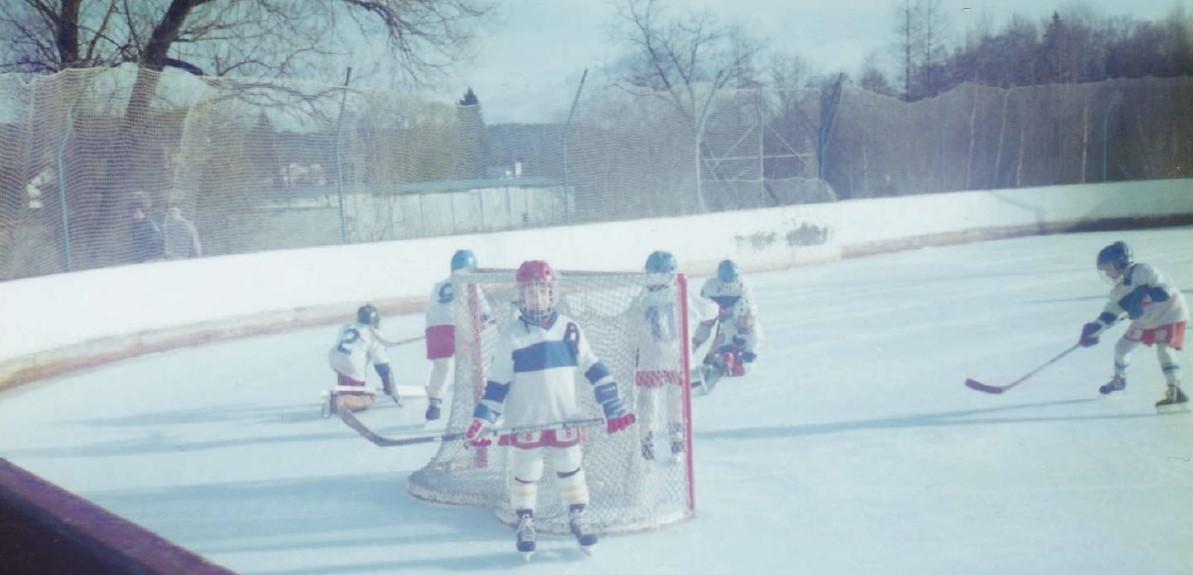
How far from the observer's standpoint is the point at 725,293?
6.84 meters

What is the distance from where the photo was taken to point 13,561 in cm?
375

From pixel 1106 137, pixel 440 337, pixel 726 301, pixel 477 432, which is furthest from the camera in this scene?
pixel 1106 137

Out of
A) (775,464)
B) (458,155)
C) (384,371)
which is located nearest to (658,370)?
(775,464)

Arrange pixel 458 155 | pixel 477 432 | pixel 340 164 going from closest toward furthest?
1. pixel 477 432
2. pixel 340 164
3. pixel 458 155

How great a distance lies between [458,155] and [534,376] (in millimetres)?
Answer: 9078

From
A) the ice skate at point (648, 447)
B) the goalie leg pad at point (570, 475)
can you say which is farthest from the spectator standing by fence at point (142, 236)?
the goalie leg pad at point (570, 475)

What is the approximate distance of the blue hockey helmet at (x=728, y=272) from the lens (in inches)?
265

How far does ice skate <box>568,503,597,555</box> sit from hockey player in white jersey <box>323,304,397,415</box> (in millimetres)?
2845

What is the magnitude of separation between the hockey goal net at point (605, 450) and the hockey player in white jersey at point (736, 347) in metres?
1.83

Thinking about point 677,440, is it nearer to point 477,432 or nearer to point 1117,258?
point 477,432

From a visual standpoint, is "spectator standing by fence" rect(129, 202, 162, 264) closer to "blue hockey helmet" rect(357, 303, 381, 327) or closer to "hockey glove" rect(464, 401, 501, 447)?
"blue hockey helmet" rect(357, 303, 381, 327)

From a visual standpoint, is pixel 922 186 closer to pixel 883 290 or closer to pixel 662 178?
pixel 662 178

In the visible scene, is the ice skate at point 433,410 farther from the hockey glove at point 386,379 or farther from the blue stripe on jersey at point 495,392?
the blue stripe on jersey at point 495,392

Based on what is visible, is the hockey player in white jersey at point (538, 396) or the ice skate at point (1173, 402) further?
the ice skate at point (1173, 402)
